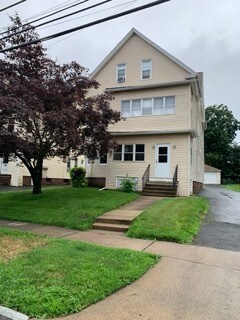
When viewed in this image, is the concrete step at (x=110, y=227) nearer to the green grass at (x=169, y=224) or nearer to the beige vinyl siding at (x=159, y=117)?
the green grass at (x=169, y=224)

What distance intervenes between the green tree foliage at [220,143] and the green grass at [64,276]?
5326cm

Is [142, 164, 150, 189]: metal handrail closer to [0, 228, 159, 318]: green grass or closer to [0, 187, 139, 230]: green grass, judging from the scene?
[0, 187, 139, 230]: green grass

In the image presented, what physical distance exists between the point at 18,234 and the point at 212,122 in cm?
5753

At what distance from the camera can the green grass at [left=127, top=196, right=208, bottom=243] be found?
8.75 m

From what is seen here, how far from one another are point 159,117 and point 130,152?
2871mm

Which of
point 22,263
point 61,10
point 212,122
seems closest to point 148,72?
point 61,10

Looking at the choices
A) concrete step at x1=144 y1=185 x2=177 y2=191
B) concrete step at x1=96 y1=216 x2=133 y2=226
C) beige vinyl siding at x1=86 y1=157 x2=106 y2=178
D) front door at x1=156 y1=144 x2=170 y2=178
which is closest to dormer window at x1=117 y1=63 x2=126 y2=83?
front door at x1=156 y1=144 x2=170 y2=178

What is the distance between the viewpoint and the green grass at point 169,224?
8.75m

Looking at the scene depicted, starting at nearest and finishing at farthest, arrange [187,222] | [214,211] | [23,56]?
[187,222]
[214,211]
[23,56]

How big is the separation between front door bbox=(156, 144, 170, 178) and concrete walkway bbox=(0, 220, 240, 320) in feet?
37.2

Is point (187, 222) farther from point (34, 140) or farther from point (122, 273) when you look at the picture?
point (34, 140)

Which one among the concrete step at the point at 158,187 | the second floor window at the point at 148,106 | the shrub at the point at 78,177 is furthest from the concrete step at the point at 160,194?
the second floor window at the point at 148,106

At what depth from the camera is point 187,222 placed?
10125 millimetres

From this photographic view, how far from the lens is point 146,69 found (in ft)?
68.0
